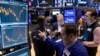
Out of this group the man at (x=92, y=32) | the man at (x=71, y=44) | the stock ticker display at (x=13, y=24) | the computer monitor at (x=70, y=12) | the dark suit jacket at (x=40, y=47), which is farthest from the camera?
the computer monitor at (x=70, y=12)

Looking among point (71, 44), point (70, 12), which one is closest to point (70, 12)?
point (70, 12)

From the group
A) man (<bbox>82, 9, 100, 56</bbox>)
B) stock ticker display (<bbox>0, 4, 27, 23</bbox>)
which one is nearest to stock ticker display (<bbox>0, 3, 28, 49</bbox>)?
stock ticker display (<bbox>0, 4, 27, 23</bbox>)

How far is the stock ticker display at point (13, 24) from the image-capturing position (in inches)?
60.7

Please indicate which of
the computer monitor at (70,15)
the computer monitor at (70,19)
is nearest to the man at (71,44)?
the computer monitor at (70,19)

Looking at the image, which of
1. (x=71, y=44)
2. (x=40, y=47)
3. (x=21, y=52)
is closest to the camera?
(x=21, y=52)

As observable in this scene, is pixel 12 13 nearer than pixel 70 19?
Yes

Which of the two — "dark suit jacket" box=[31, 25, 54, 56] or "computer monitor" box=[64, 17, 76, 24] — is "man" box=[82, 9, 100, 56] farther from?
"computer monitor" box=[64, 17, 76, 24]

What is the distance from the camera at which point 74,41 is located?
10.9ft

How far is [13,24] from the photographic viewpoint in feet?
5.39

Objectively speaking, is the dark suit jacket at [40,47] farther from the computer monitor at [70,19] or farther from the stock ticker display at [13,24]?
the computer monitor at [70,19]

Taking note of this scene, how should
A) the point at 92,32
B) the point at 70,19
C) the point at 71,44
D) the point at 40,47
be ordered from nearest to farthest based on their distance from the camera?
the point at 71,44, the point at 92,32, the point at 40,47, the point at 70,19

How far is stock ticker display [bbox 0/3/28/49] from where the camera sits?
1.54 m

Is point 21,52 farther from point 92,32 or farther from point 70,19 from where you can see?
point 70,19

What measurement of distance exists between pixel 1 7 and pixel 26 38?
0.42 metres
